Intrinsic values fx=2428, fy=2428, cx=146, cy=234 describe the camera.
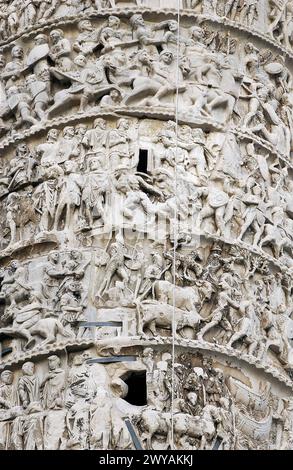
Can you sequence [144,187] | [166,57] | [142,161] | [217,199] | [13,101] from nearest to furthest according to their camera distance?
[144,187] < [217,199] < [142,161] < [166,57] < [13,101]

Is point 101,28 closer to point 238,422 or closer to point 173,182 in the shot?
point 173,182

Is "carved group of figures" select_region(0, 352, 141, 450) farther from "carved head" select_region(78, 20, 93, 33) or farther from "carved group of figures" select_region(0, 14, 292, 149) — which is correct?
"carved head" select_region(78, 20, 93, 33)

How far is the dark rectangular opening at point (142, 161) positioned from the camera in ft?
69.1

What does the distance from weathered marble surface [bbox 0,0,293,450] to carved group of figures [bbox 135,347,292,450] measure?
2 centimetres

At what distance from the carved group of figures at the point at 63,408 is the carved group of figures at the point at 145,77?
107 inches

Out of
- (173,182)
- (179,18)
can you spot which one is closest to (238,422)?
(173,182)

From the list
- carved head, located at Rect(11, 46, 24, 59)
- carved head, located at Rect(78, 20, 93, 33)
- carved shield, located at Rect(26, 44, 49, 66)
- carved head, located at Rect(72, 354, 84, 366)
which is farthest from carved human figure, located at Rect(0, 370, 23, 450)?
carved head, located at Rect(78, 20, 93, 33)

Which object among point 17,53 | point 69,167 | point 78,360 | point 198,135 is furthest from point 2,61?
point 78,360

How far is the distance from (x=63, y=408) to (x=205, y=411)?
1.15 m

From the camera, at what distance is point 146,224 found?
810 inches

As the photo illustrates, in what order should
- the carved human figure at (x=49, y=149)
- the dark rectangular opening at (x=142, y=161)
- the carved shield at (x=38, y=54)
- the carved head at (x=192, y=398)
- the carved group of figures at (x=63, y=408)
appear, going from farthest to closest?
the carved shield at (x=38, y=54) < the carved human figure at (x=49, y=149) < the dark rectangular opening at (x=142, y=161) < the carved head at (x=192, y=398) < the carved group of figures at (x=63, y=408)

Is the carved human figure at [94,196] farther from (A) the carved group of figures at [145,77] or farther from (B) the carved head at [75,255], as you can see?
(A) the carved group of figures at [145,77]

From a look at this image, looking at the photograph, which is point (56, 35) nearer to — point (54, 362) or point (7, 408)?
point (54, 362)

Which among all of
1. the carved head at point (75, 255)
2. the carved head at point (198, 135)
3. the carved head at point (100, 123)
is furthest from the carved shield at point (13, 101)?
the carved head at point (75, 255)
